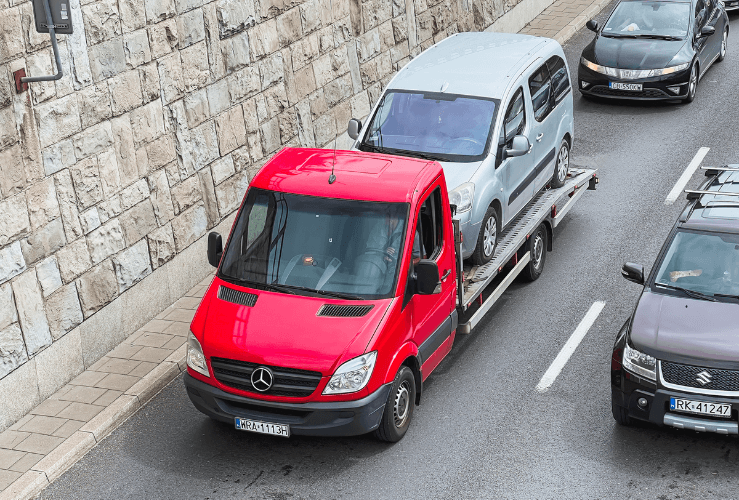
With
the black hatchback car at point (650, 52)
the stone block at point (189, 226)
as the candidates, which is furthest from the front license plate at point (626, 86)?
the stone block at point (189, 226)

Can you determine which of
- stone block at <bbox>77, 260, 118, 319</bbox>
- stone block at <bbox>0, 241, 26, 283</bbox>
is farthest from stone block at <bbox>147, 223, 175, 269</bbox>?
stone block at <bbox>0, 241, 26, 283</bbox>

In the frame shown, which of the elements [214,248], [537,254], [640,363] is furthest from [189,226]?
[640,363]

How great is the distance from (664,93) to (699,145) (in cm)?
199

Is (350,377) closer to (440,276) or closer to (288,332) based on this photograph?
(288,332)

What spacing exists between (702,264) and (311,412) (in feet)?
12.9

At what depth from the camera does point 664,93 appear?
1789 centimetres

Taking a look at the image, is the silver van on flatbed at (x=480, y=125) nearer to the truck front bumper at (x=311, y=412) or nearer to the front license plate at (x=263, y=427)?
the truck front bumper at (x=311, y=412)

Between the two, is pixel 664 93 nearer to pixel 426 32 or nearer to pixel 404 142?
pixel 426 32

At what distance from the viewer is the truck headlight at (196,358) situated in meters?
8.73

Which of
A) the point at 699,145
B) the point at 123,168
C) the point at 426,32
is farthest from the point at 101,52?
the point at 699,145

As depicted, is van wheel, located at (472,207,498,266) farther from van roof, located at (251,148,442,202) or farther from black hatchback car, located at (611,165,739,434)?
black hatchback car, located at (611,165,739,434)

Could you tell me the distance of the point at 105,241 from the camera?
1062 centimetres

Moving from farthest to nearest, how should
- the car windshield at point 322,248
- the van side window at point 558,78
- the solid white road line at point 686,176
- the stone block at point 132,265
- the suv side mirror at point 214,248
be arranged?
the solid white road line at point 686,176 < the van side window at point 558,78 < the stone block at point 132,265 < the suv side mirror at point 214,248 < the car windshield at point 322,248

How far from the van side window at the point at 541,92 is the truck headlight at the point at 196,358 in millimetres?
5494
